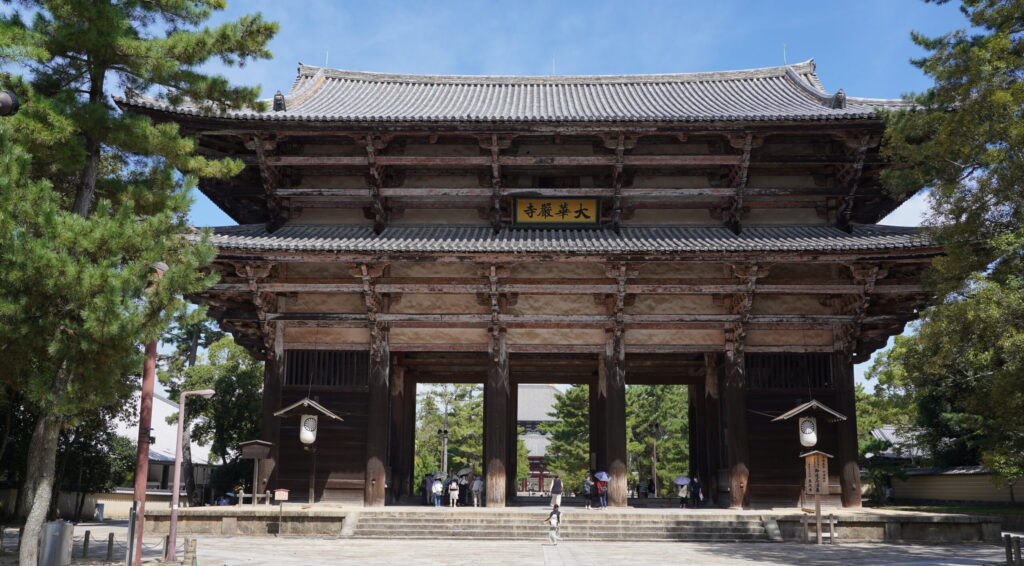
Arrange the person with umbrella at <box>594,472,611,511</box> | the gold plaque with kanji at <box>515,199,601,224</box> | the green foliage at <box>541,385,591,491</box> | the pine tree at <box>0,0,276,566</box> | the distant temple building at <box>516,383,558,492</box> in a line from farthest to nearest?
the distant temple building at <box>516,383,558,492</box> → the green foliage at <box>541,385,591,491</box> → the gold plaque with kanji at <box>515,199,601,224</box> → the person with umbrella at <box>594,472,611,511</box> → the pine tree at <box>0,0,276,566</box>

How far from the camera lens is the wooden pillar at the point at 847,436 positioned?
63.2 feet

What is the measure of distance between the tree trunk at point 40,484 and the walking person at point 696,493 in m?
16.7

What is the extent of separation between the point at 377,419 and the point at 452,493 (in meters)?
3.72

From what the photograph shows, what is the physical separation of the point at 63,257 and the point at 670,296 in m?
14.4

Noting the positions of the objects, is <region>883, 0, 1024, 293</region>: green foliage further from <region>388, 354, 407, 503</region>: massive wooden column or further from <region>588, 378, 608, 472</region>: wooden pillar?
<region>388, 354, 407, 503</region>: massive wooden column

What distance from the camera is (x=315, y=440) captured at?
1956cm

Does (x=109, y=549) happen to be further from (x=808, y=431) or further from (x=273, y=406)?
(x=808, y=431)

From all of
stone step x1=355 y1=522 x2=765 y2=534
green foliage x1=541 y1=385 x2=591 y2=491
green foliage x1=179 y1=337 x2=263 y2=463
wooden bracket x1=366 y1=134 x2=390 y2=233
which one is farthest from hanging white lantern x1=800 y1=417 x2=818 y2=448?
green foliage x1=541 y1=385 x2=591 y2=491

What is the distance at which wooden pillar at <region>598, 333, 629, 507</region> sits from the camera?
1944 cm

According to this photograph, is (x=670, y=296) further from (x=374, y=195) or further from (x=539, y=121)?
(x=374, y=195)

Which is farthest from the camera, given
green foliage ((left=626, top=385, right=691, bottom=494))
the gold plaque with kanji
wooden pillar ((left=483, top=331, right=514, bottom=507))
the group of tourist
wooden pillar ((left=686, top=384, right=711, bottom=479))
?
green foliage ((left=626, top=385, right=691, bottom=494))

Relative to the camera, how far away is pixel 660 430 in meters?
48.4

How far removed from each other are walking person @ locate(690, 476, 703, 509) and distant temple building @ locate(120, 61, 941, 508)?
1724 mm

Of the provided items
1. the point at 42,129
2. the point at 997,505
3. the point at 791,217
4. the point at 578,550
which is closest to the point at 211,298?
the point at 42,129
